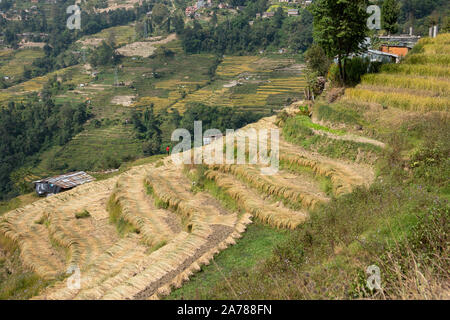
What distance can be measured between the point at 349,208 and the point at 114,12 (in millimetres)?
107945

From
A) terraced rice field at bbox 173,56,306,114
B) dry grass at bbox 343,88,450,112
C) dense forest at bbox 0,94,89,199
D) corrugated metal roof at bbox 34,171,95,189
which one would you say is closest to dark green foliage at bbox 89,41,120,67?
dense forest at bbox 0,94,89,199

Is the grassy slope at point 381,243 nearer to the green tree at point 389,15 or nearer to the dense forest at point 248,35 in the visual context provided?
the green tree at point 389,15

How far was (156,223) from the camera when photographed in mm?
10273

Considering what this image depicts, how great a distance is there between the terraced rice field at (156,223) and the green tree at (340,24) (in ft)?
12.9

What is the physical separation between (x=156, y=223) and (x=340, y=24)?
8.39 meters

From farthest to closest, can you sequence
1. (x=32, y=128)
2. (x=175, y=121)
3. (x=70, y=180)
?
1. (x=32, y=128)
2. (x=175, y=121)
3. (x=70, y=180)

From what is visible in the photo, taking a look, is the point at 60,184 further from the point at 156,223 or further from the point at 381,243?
the point at 381,243

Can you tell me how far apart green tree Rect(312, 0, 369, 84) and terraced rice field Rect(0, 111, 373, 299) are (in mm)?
3936

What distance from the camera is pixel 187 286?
6496 millimetres

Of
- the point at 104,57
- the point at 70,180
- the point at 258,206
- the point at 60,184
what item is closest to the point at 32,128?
the point at 104,57

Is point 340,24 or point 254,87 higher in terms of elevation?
point 340,24

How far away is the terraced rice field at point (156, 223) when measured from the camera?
7.24 metres
